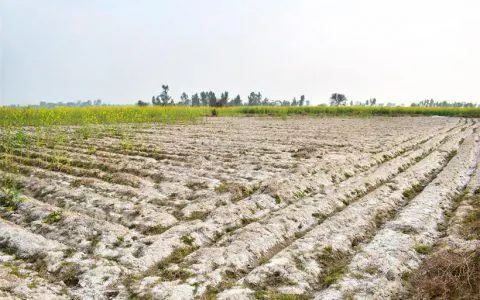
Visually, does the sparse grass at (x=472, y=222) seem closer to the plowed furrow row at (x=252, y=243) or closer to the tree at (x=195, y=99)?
the plowed furrow row at (x=252, y=243)

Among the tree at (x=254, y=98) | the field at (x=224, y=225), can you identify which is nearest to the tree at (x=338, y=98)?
the tree at (x=254, y=98)

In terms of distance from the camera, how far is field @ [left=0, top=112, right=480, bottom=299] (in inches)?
154

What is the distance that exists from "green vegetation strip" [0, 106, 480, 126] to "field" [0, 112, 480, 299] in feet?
47.1

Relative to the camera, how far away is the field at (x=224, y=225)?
3910 mm

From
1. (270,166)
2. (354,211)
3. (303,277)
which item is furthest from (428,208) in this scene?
(270,166)

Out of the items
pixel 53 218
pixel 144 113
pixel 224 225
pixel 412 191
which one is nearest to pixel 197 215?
pixel 224 225

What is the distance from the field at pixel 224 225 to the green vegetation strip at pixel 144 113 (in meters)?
14.4

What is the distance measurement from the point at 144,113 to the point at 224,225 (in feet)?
84.1

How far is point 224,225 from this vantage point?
5430mm

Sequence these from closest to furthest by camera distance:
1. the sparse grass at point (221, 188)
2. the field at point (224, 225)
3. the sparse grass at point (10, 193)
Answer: the field at point (224, 225) < the sparse grass at point (10, 193) < the sparse grass at point (221, 188)

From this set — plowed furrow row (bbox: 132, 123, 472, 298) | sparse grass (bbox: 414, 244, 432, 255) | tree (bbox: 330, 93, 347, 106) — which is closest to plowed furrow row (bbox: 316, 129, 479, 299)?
sparse grass (bbox: 414, 244, 432, 255)

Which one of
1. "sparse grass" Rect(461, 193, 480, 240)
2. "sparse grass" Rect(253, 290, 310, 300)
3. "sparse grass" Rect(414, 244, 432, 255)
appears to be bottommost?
"sparse grass" Rect(253, 290, 310, 300)

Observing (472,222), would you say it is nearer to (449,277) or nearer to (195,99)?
(449,277)

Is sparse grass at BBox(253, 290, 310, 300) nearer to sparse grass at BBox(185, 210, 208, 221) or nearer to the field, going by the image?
the field
